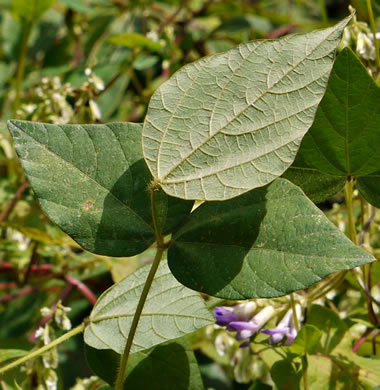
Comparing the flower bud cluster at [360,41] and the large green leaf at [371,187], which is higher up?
the flower bud cluster at [360,41]

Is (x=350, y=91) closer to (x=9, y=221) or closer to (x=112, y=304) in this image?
(x=112, y=304)

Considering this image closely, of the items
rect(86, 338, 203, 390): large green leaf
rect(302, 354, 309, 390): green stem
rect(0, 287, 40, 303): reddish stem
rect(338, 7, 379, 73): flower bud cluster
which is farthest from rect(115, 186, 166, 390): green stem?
rect(0, 287, 40, 303): reddish stem

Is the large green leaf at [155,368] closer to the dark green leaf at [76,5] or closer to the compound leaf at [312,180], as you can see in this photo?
the compound leaf at [312,180]

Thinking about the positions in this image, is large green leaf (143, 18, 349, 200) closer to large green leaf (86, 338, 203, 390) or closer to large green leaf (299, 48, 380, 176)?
large green leaf (299, 48, 380, 176)

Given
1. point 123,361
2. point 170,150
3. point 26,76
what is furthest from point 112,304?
point 26,76

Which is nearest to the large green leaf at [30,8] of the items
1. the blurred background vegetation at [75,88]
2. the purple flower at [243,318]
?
the blurred background vegetation at [75,88]

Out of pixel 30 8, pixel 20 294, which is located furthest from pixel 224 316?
pixel 30 8
